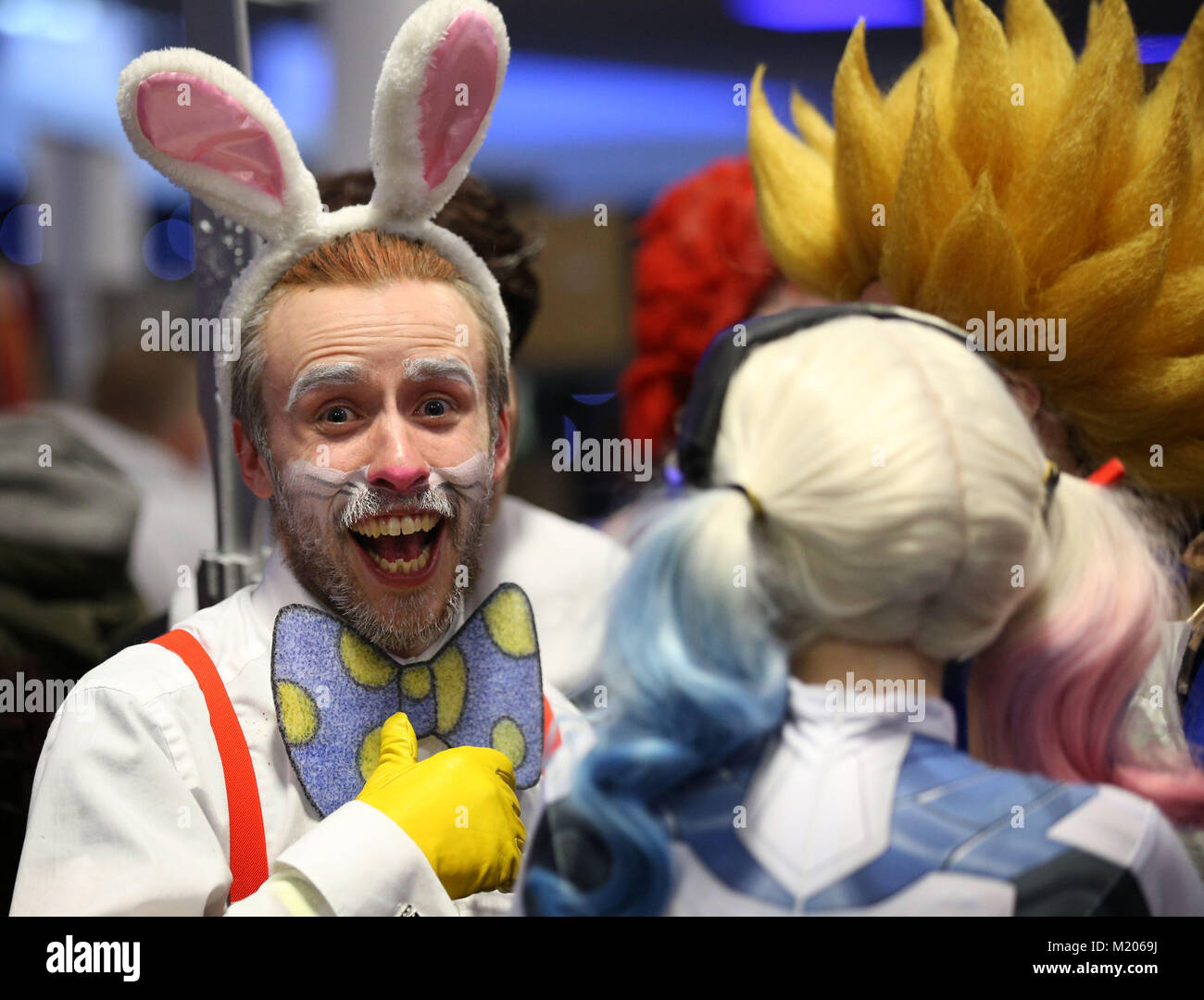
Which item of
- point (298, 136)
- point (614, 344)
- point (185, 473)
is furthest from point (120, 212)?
point (614, 344)

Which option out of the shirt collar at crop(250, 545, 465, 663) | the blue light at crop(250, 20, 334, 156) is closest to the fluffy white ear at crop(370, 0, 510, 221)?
the shirt collar at crop(250, 545, 465, 663)

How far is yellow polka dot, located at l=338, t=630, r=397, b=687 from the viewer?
1415mm

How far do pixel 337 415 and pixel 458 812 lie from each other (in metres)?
0.45

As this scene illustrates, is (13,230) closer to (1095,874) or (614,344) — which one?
(614,344)

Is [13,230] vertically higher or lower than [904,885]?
higher

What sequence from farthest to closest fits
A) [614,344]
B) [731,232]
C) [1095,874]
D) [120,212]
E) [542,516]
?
[120,212] < [614,344] < [731,232] < [542,516] < [1095,874]

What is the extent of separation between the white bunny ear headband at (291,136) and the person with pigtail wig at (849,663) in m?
0.52

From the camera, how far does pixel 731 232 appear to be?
8.94 ft

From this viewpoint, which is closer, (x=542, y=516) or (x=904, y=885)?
(x=904, y=885)

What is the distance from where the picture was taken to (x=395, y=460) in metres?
1.36

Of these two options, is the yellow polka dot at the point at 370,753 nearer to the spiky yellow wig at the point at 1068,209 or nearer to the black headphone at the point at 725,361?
the black headphone at the point at 725,361

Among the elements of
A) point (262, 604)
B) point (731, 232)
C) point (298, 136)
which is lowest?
point (262, 604)

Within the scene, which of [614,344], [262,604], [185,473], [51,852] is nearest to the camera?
[51,852]
